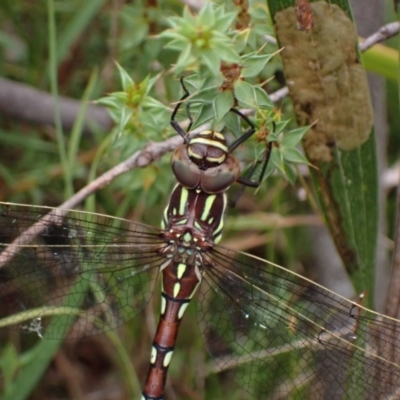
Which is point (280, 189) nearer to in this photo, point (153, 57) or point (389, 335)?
point (153, 57)

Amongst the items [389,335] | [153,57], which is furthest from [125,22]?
[389,335]

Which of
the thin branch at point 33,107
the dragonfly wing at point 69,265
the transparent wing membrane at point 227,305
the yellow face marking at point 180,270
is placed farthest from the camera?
the thin branch at point 33,107

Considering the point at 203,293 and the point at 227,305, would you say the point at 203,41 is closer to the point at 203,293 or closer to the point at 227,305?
the point at 227,305

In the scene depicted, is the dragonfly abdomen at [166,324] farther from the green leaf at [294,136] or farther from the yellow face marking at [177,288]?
the green leaf at [294,136]

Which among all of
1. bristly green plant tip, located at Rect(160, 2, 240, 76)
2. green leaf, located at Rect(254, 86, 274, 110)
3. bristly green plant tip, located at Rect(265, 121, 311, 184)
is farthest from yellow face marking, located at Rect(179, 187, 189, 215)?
bristly green plant tip, located at Rect(160, 2, 240, 76)

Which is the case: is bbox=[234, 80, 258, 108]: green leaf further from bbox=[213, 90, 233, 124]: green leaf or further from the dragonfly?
the dragonfly

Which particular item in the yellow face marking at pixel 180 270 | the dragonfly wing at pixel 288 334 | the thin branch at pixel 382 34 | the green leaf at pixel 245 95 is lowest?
the dragonfly wing at pixel 288 334

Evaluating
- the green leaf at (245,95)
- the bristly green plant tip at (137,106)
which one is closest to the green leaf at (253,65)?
the green leaf at (245,95)

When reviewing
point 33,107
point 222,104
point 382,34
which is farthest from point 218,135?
point 33,107

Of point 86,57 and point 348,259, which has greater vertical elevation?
point 86,57
